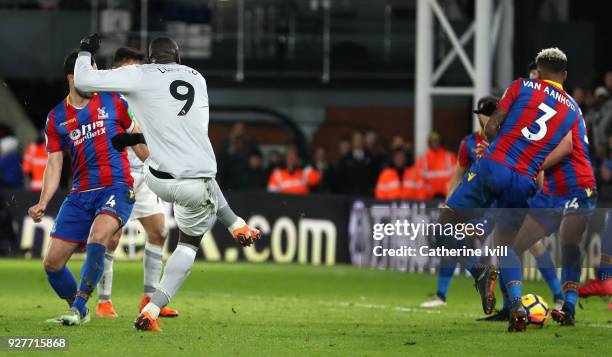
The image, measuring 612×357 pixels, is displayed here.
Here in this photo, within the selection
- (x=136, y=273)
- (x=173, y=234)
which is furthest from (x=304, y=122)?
(x=136, y=273)

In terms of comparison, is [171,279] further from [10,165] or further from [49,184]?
[10,165]

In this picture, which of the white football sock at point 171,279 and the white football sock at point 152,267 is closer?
the white football sock at point 171,279

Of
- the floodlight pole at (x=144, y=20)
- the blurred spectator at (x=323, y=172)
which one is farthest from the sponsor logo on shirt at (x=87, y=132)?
the floodlight pole at (x=144, y=20)

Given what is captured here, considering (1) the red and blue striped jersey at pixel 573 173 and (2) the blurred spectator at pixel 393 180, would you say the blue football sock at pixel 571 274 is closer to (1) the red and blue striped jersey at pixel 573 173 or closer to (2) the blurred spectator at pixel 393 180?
(1) the red and blue striped jersey at pixel 573 173

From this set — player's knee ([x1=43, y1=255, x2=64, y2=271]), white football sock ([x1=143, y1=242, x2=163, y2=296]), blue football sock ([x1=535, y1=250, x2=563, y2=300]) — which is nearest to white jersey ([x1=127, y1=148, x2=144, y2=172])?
white football sock ([x1=143, y1=242, x2=163, y2=296])

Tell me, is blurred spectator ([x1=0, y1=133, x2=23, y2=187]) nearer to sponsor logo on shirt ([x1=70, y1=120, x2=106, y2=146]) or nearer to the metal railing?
the metal railing

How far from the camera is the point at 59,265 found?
11180 mm

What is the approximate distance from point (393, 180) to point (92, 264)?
35.1 ft

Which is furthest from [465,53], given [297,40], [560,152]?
[560,152]

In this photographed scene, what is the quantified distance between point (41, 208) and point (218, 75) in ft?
52.5

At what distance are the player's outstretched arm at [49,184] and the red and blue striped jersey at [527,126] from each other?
11.4 ft

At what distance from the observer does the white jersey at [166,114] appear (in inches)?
401

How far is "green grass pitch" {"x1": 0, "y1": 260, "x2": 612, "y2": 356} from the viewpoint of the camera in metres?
9.80

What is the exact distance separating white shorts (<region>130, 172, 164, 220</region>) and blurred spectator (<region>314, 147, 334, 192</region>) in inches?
401
